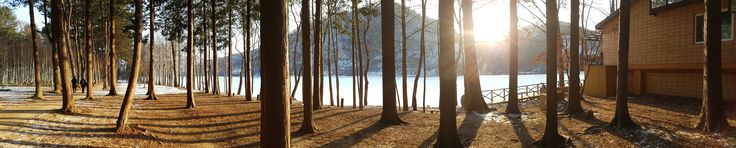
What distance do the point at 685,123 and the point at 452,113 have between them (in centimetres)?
753

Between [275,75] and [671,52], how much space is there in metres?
19.3

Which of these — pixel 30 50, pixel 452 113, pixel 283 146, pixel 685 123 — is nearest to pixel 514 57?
pixel 685 123

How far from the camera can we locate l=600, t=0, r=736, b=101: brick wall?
16.1m

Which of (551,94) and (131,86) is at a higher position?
(131,86)

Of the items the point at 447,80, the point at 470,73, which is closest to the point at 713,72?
the point at 447,80

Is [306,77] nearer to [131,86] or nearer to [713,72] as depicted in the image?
[131,86]

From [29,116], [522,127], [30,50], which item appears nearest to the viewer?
[29,116]

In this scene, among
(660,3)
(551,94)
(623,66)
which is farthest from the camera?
(660,3)

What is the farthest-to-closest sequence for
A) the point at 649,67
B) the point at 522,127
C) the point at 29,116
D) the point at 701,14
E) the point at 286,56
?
the point at 649,67 → the point at 701,14 → the point at 522,127 → the point at 29,116 → the point at 286,56

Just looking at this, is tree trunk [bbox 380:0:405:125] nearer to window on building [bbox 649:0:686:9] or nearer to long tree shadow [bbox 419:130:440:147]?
long tree shadow [bbox 419:130:440:147]

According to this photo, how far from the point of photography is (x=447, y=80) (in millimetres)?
8602

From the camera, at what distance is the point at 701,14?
52.9 feet

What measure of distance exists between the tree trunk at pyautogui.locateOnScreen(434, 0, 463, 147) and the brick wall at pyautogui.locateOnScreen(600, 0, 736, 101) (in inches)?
534

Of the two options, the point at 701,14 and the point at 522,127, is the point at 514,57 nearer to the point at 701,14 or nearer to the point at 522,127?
the point at 522,127
